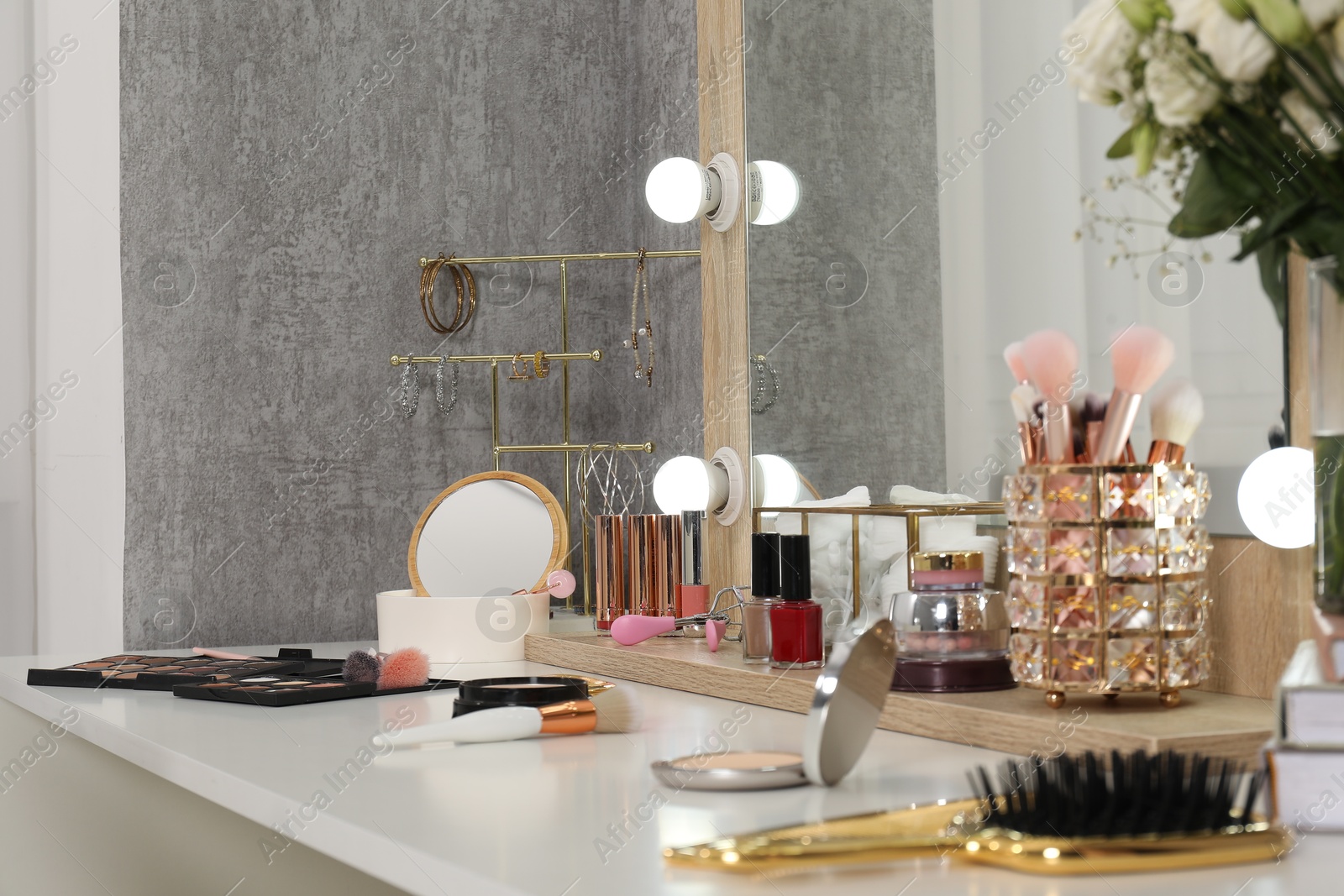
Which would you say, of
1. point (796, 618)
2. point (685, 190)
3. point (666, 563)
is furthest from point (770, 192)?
point (796, 618)

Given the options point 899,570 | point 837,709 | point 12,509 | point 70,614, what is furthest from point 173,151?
point 837,709

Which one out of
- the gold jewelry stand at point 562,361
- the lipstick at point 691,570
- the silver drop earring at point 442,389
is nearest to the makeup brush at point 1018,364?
the lipstick at point 691,570

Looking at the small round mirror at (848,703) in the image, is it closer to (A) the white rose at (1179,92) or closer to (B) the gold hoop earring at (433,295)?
(A) the white rose at (1179,92)

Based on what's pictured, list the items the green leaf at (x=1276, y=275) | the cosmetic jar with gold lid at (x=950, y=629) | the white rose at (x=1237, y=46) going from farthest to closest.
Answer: the cosmetic jar with gold lid at (x=950, y=629), the green leaf at (x=1276, y=275), the white rose at (x=1237, y=46)

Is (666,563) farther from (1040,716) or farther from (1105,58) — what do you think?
(1105,58)

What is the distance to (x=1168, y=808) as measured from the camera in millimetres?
562

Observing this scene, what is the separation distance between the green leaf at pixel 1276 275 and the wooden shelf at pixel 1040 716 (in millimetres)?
270

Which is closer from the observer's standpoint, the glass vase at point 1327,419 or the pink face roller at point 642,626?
the glass vase at point 1327,419

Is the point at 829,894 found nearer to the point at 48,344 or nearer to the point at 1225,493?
the point at 1225,493

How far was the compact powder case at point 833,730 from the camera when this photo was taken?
689mm

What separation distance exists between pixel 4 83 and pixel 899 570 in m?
1.37

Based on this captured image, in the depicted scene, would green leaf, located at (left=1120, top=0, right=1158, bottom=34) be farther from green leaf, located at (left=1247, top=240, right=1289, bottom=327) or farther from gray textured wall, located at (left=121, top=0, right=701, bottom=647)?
gray textured wall, located at (left=121, top=0, right=701, bottom=647)

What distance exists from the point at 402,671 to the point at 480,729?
0.33 m

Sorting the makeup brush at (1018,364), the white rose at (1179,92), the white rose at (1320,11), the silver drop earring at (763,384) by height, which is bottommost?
the makeup brush at (1018,364)
